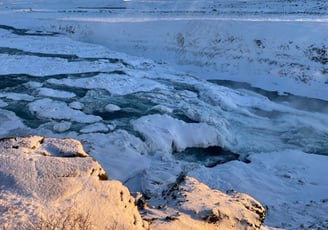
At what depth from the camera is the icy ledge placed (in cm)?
394

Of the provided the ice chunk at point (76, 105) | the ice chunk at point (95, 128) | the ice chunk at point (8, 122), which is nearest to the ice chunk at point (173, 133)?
the ice chunk at point (95, 128)

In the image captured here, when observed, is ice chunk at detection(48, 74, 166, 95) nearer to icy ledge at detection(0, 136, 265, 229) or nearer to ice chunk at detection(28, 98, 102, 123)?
ice chunk at detection(28, 98, 102, 123)

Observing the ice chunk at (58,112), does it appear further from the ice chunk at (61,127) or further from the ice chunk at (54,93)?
the ice chunk at (54,93)

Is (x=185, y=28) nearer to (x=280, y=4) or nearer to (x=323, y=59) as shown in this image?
(x=323, y=59)

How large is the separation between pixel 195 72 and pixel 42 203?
52.3 ft

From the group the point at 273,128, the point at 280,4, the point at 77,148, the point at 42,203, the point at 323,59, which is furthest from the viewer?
the point at 280,4

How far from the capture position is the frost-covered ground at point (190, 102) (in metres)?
8.78

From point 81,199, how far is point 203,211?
70.1 inches

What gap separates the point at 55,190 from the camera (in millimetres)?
4199

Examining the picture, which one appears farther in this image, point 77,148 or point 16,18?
point 16,18

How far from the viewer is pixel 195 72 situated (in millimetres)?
19344

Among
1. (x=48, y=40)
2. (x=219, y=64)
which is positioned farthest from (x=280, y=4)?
(x=48, y=40)

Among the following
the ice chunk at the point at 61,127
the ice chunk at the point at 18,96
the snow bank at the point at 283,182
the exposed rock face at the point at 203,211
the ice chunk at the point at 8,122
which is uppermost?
the exposed rock face at the point at 203,211

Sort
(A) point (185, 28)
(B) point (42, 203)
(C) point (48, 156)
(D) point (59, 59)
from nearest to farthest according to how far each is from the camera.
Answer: (B) point (42, 203), (C) point (48, 156), (D) point (59, 59), (A) point (185, 28)
